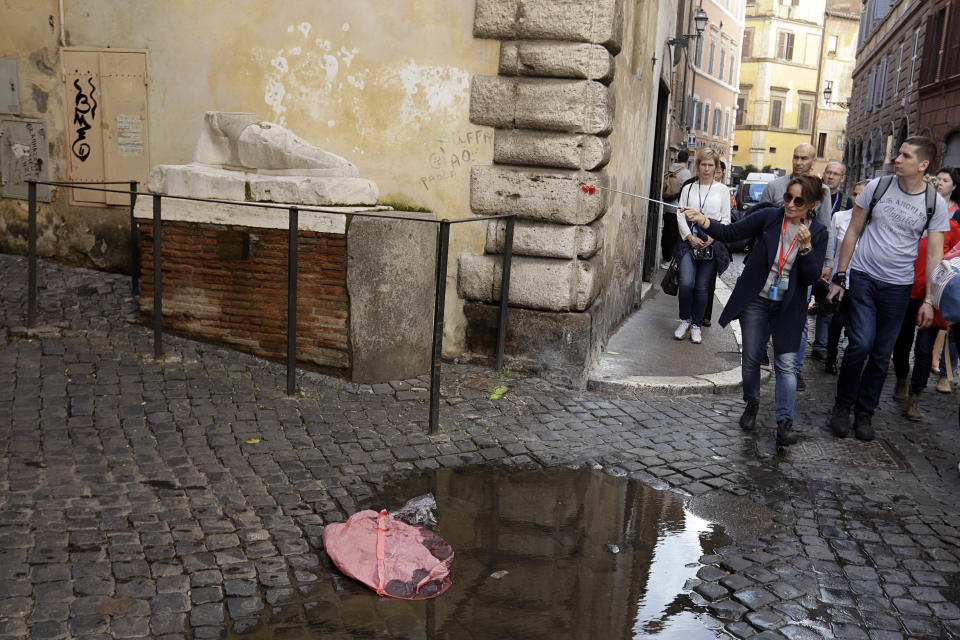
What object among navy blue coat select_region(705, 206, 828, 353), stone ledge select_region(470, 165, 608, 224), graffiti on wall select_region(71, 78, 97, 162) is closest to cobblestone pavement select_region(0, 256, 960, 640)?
navy blue coat select_region(705, 206, 828, 353)

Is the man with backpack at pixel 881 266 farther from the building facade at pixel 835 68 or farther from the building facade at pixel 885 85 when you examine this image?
the building facade at pixel 835 68

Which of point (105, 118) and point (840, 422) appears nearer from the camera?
point (840, 422)

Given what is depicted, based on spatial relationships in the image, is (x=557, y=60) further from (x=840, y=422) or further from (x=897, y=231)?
(x=840, y=422)

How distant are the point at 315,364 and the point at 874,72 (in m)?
32.7

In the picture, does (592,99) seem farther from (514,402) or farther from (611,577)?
(611,577)

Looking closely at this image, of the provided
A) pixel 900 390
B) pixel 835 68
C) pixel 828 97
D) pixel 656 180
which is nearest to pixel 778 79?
pixel 828 97

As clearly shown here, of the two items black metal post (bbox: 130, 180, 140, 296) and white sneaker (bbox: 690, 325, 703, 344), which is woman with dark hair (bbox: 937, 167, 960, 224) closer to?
white sneaker (bbox: 690, 325, 703, 344)

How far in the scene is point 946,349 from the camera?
713 centimetres

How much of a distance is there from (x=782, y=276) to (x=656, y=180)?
7.15 meters

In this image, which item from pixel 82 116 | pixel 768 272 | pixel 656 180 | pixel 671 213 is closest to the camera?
pixel 768 272

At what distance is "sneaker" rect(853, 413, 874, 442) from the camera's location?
5.61 meters

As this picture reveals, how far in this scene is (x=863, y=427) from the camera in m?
5.66

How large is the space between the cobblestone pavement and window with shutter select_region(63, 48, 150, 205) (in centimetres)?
152

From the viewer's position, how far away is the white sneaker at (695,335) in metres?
8.05
